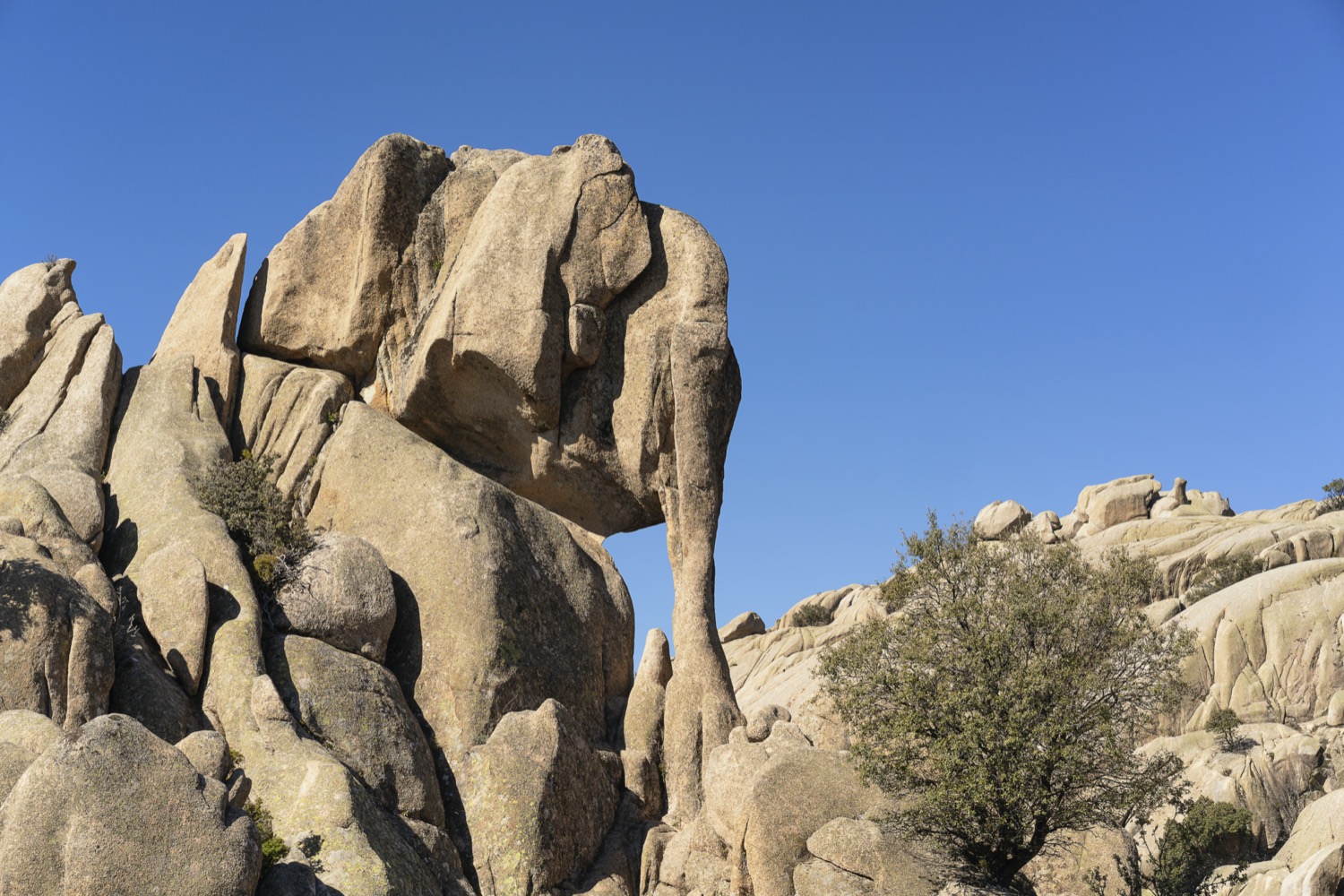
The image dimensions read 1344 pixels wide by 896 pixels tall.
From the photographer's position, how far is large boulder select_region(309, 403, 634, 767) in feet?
90.0

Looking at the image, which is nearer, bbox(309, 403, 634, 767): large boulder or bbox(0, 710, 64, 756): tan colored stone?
bbox(0, 710, 64, 756): tan colored stone

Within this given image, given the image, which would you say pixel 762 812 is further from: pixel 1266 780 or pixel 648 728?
pixel 1266 780

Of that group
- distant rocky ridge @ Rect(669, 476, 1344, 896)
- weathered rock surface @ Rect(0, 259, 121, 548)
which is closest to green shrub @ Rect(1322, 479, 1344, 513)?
distant rocky ridge @ Rect(669, 476, 1344, 896)

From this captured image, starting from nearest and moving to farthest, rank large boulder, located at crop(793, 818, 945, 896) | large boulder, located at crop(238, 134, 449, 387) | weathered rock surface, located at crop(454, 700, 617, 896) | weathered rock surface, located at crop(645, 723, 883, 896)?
1. large boulder, located at crop(793, 818, 945, 896)
2. weathered rock surface, located at crop(645, 723, 883, 896)
3. weathered rock surface, located at crop(454, 700, 617, 896)
4. large boulder, located at crop(238, 134, 449, 387)

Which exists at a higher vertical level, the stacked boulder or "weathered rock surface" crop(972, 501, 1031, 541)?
"weathered rock surface" crop(972, 501, 1031, 541)

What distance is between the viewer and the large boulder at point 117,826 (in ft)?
52.3

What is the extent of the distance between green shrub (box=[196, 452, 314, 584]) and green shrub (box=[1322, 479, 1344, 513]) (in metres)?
67.9

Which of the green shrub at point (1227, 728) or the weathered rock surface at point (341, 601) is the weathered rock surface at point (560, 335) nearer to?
the weathered rock surface at point (341, 601)

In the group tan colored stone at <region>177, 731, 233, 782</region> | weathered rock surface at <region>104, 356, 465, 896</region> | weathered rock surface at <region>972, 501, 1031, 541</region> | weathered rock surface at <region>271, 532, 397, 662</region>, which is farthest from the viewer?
weathered rock surface at <region>972, 501, 1031, 541</region>

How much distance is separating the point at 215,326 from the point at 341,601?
37.0 feet

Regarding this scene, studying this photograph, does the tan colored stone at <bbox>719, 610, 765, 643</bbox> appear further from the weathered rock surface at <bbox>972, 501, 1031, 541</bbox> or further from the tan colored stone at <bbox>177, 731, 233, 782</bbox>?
the tan colored stone at <bbox>177, 731, 233, 782</bbox>

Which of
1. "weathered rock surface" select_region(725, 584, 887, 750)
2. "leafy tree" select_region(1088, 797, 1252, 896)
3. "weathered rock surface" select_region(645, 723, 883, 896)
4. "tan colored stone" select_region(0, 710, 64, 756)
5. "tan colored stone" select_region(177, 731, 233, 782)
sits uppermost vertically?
"weathered rock surface" select_region(725, 584, 887, 750)

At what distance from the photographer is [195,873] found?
16500 mm

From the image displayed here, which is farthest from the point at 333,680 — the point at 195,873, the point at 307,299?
the point at 307,299
